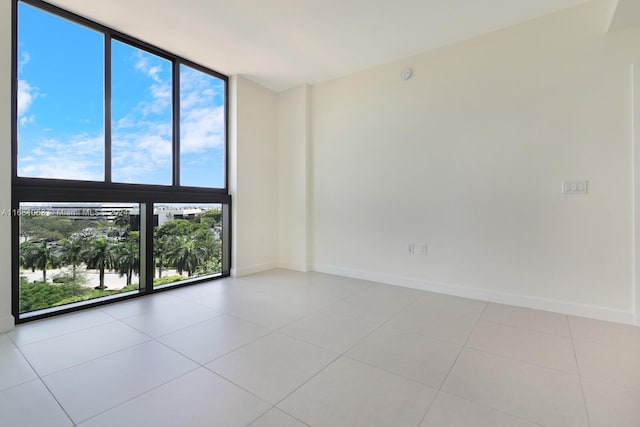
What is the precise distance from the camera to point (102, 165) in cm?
294

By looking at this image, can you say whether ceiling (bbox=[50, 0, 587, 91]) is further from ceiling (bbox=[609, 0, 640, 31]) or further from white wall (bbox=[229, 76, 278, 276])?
white wall (bbox=[229, 76, 278, 276])

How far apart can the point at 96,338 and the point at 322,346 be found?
5.70 feet

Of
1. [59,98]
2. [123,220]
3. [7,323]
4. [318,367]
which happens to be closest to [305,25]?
[59,98]

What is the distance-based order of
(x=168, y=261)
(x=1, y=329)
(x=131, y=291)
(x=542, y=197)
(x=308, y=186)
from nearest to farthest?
(x=1, y=329) < (x=542, y=197) < (x=131, y=291) < (x=168, y=261) < (x=308, y=186)

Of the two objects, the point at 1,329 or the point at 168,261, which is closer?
the point at 1,329

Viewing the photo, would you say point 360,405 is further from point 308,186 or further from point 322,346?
point 308,186

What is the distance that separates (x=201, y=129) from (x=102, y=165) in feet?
4.34

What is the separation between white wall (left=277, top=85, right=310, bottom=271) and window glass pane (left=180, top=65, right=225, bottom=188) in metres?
0.96

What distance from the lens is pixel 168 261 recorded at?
3.55 meters

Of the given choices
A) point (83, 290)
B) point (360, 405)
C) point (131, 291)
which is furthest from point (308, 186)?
point (360, 405)

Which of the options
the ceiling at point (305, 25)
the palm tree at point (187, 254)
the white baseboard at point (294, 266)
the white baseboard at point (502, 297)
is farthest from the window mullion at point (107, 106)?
the white baseboard at point (502, 297)

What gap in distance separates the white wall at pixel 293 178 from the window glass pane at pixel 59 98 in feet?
7.87

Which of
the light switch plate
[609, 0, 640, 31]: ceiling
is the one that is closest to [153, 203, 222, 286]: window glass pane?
the light switch plate

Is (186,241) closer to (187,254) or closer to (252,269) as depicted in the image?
(187,254)
